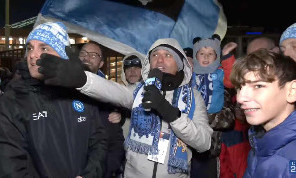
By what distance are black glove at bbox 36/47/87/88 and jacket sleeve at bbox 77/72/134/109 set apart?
15 centimetres

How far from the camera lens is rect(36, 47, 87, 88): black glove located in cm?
210

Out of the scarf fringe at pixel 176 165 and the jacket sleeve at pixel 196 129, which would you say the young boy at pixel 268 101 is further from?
the scarf fringe at pixel 176 165

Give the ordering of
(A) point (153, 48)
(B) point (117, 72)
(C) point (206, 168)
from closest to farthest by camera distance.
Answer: (A) point (153, 48) < (C) point (206, 168) < (B) point (117, 72)

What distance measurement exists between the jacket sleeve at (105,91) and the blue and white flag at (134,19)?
1.22 metres

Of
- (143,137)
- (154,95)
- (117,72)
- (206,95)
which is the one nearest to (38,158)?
(154,95)

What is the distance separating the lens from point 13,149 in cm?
219

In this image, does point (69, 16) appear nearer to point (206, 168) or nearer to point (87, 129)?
point (87, 129)

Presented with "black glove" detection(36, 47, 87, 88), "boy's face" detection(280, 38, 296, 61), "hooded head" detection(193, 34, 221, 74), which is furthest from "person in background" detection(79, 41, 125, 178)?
"boy's face" detection(280, 38, 296, 61)

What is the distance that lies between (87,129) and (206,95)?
1726 mm

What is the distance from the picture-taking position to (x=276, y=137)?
1.87m

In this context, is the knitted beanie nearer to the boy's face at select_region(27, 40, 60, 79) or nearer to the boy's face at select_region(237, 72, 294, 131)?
the boy's face at select_region(27, 40, 60, 79)

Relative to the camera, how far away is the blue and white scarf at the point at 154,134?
302 centimetres

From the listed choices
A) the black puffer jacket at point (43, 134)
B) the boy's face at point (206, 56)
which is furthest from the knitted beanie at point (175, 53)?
the black puffer jacket at point (43, 134)

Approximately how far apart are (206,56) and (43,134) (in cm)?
247
